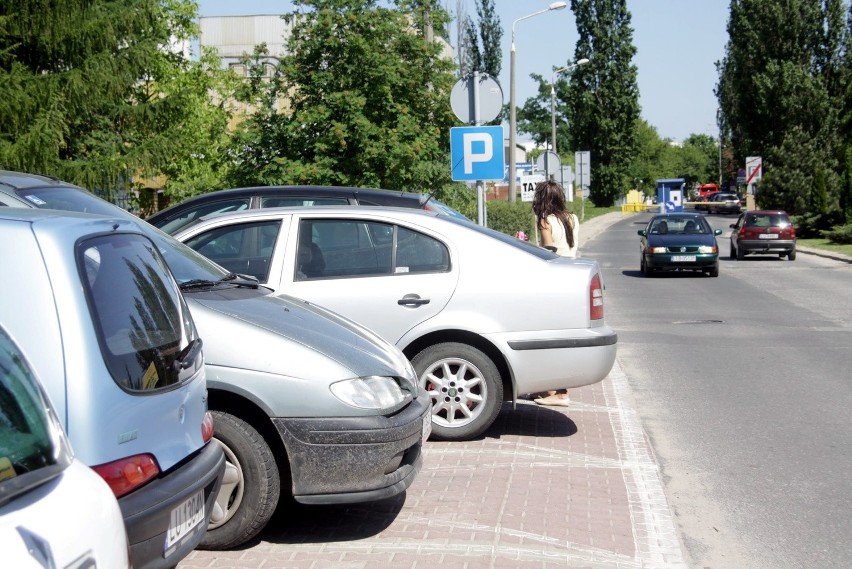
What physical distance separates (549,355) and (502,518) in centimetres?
192

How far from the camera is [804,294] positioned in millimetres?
21641

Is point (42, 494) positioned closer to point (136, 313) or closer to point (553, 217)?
point (136, 313)

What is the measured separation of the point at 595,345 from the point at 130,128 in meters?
19.7

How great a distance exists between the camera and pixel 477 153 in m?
13.2

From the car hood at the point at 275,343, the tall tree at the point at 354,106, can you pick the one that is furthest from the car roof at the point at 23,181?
the tall tree at the point at 354,106

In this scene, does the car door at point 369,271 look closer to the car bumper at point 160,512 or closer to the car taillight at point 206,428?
the car taillight at point 206,428

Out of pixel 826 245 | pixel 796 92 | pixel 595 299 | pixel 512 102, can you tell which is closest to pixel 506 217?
pixel 512 102

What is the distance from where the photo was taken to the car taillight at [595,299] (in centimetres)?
→ 783

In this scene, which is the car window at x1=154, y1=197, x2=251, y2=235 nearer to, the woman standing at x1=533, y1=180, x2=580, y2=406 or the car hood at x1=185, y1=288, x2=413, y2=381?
the woman standing at x1=533, y1=180, x2=580, y2=406

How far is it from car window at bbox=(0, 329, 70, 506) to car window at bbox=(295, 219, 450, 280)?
4968 mm

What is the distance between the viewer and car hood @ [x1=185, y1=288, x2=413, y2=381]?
537 cm

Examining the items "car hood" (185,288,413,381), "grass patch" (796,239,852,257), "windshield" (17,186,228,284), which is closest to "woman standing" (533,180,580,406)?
"windshield" (17,186,228,284)

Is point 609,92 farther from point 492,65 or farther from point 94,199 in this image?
point 94,199

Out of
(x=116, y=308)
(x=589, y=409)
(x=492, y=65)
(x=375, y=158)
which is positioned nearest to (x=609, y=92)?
(x=492, y=65)
